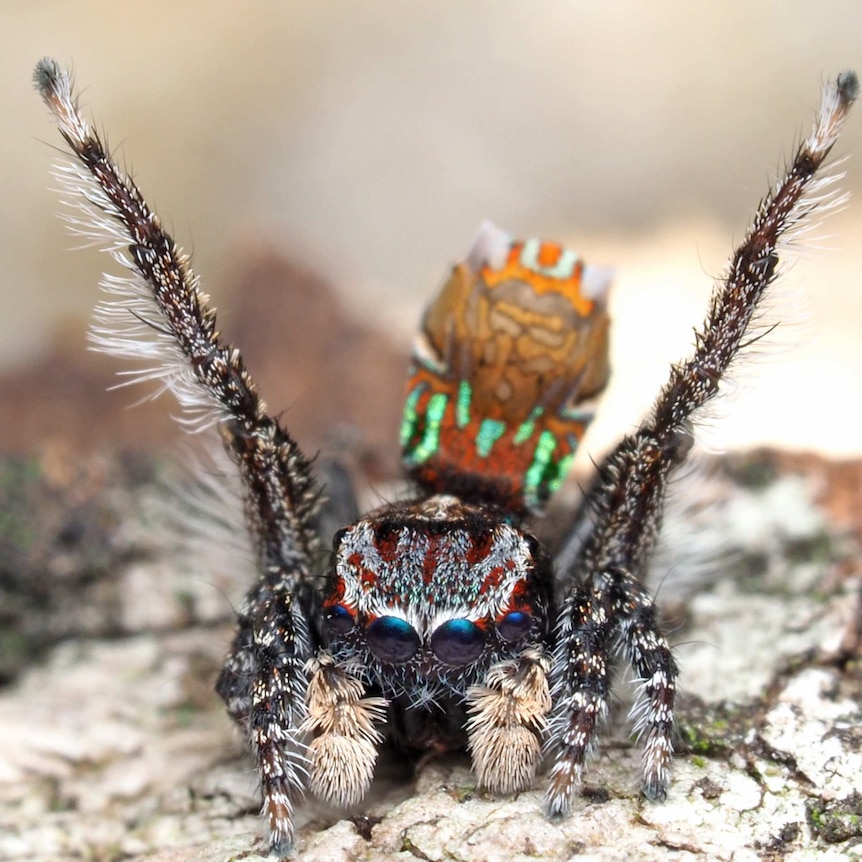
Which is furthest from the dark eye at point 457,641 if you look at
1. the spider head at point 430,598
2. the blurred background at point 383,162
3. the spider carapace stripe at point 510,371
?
the blurred background at point 383,162

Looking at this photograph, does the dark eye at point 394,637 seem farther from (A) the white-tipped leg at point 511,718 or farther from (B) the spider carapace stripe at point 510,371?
(B) the spider carapace stripe at point 510,371

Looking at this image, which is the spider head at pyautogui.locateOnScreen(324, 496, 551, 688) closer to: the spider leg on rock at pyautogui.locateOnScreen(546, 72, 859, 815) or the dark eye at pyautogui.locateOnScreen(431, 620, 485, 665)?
the dark eye at pyautogui.locateOnScreen(431, 620, 485, 665)

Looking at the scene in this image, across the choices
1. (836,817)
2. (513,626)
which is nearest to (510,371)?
(513,626)

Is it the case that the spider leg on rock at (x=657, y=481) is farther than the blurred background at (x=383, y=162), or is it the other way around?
the blurred background at (x=383, y=162)

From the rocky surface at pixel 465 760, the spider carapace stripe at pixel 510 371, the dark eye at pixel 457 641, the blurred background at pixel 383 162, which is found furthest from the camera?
the blurred background at pixel 383 162

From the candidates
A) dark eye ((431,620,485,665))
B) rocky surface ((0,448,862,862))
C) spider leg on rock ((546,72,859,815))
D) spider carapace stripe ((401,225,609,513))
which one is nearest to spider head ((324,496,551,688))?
dark eye ((431,620,485,665))

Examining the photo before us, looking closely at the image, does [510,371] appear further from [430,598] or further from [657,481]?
[430,598]

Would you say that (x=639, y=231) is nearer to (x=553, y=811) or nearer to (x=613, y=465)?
(x=613, y=465)
